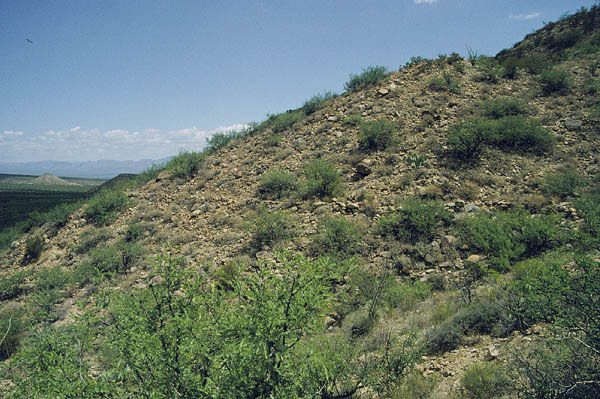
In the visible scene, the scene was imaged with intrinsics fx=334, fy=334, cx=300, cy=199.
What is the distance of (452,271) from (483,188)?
349 cm

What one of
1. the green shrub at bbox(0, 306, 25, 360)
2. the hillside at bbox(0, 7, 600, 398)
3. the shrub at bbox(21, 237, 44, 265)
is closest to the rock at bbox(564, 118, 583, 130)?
the hillside at bbox(0, 7, 600, 398)

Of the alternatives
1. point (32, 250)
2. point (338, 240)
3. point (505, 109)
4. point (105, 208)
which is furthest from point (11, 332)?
point (505, 109)

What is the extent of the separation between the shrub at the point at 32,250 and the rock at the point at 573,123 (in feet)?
59.9

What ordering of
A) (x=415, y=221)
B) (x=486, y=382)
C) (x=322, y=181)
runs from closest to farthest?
(x=486, y=382), (x=415, y=221), (x=322, y=181)

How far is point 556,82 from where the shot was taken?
41.5 feet

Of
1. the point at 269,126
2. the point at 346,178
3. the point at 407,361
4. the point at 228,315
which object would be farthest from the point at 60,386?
the point at 269,126

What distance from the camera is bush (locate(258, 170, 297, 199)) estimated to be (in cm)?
1112

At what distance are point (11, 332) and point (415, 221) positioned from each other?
9.52m

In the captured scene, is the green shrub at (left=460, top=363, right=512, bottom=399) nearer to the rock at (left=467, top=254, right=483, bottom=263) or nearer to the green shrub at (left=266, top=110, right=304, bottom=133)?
the rock at (left=467, top=254, right=483, bottom=263)

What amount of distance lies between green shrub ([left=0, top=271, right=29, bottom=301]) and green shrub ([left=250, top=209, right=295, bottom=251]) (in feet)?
23.1

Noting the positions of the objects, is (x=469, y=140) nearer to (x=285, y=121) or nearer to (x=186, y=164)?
(x=285, y=121)

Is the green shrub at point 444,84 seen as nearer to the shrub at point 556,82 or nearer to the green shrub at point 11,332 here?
the shrub at point 556,82

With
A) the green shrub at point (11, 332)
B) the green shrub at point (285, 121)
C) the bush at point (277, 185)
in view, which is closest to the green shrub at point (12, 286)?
the green shrub at point (11, 332)

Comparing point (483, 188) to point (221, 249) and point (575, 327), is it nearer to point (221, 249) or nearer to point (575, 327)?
point (575, 327)
